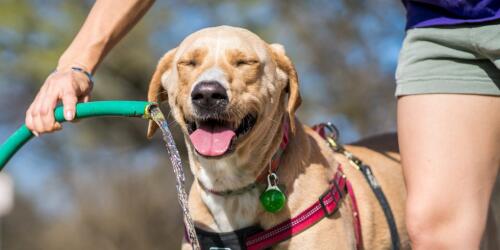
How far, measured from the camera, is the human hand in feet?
11.6

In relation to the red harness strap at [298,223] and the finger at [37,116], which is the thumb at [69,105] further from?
the red harness strap at [298,223]

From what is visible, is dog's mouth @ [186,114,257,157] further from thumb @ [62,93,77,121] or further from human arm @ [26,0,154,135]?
thumb @ [62,93,77,121]

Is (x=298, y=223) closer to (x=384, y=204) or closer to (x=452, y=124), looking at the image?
(x=384, y=204)

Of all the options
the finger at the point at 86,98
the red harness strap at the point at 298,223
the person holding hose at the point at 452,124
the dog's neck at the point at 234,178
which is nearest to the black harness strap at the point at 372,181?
the red harness strap at the point at 298,223

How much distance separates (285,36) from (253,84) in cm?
949

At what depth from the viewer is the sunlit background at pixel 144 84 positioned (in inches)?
496

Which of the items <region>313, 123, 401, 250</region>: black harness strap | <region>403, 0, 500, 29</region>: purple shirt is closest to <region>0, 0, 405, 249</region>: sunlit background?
<region>313, 123, 401, 250</region>: black harness strap

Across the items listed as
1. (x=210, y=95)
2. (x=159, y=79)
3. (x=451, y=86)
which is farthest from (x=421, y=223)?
(x=159, y=79)

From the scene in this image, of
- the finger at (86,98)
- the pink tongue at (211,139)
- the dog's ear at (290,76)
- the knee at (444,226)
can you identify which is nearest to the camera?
the knee at (444,226)

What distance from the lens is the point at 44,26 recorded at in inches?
491

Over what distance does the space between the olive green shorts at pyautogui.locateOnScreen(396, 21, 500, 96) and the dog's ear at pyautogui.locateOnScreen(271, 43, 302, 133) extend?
0.88 metres

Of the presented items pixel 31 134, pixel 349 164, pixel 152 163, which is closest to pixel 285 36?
pixel 152 163

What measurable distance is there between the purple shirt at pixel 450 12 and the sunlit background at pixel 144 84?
29.1ft

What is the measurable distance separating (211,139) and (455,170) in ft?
4.03
